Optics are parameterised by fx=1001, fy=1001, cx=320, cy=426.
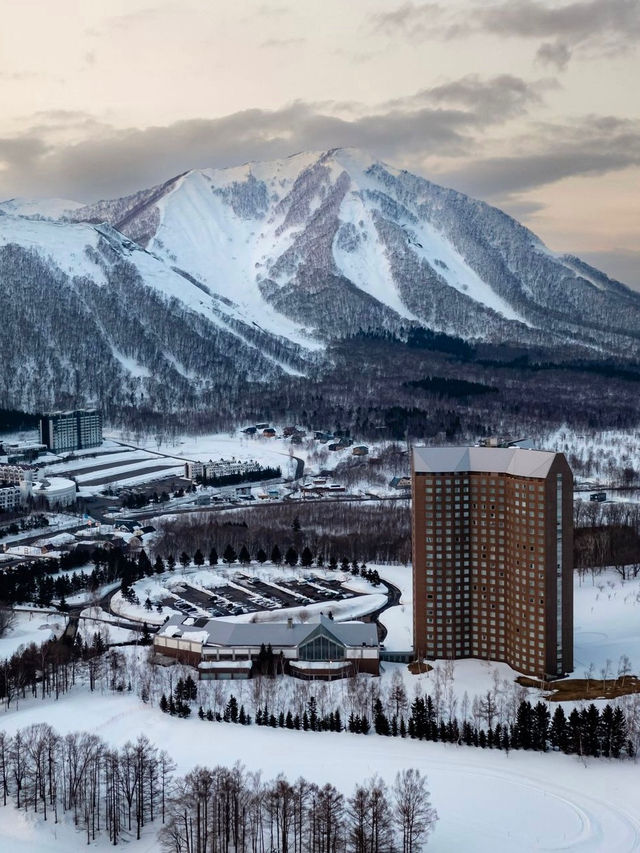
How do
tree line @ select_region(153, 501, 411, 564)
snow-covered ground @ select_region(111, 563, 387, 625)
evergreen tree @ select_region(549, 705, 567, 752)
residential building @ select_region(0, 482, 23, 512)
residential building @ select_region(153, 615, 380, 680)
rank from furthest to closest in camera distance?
1. residential building @ select_region(0, 482, 23, 512)
2. tree line @ select_region(153, 501, 411, 564)
3. snow-covered ground @ select_region(111, 563, 387, 625)
4. residential building @ select_region(153, 615, 380, 680)
5. evergreen tree @ select_region(549, 705, 567, 752)

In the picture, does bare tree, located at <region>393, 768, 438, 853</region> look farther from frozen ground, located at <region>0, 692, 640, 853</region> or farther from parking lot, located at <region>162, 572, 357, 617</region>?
parking lot, located at <region>162, 572, 357, 617</region>

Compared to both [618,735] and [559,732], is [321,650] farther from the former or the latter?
[618,735]

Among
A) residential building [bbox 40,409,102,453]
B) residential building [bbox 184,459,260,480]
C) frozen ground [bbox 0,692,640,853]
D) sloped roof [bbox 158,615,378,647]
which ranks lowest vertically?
frozen ground [bbox 0,692,640,853]

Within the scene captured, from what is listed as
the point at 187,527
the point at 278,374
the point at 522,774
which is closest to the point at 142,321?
the point at 278,374

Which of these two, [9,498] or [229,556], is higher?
[9,498]

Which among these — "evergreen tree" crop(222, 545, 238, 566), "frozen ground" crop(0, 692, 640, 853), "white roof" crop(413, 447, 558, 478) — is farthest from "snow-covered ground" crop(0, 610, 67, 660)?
"white roof" crop(413, 447, 558, 478)

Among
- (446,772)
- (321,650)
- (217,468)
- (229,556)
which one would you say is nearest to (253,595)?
(229,556)
